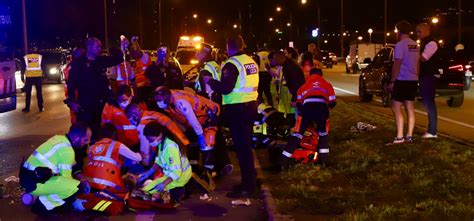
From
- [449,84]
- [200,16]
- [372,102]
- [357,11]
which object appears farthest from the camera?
[200,16]

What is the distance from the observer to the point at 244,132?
7.57 meters

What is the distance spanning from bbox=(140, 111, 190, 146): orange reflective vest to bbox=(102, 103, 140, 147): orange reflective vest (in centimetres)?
70

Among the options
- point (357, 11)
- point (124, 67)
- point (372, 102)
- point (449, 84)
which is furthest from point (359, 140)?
point (357, 11)

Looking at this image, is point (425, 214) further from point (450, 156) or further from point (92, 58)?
point (92, 58)

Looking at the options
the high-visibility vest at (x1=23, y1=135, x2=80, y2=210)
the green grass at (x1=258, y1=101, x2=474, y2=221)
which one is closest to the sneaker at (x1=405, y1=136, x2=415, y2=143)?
the green grass at (x1=258, y1=101, x2=474, y2=221)

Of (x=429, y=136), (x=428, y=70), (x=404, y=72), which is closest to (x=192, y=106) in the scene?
(x=404, y=72)

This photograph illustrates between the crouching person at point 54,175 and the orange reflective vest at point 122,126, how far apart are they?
5.79 feet

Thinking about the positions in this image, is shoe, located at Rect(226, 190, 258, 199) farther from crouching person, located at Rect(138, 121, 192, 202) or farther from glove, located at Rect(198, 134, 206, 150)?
glove, located at Rect(198, 134, 206, 150)

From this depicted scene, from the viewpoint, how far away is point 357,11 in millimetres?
85250

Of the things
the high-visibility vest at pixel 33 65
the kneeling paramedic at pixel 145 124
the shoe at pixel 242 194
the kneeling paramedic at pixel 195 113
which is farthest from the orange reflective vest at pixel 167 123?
the high-visibility vest at pixel 33 65

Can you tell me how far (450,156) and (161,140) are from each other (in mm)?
4381

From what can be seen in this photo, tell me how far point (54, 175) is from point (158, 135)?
1169 mm

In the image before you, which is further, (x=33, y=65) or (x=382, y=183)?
(x=33, y=65)

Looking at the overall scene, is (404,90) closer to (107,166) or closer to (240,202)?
(240,202)
